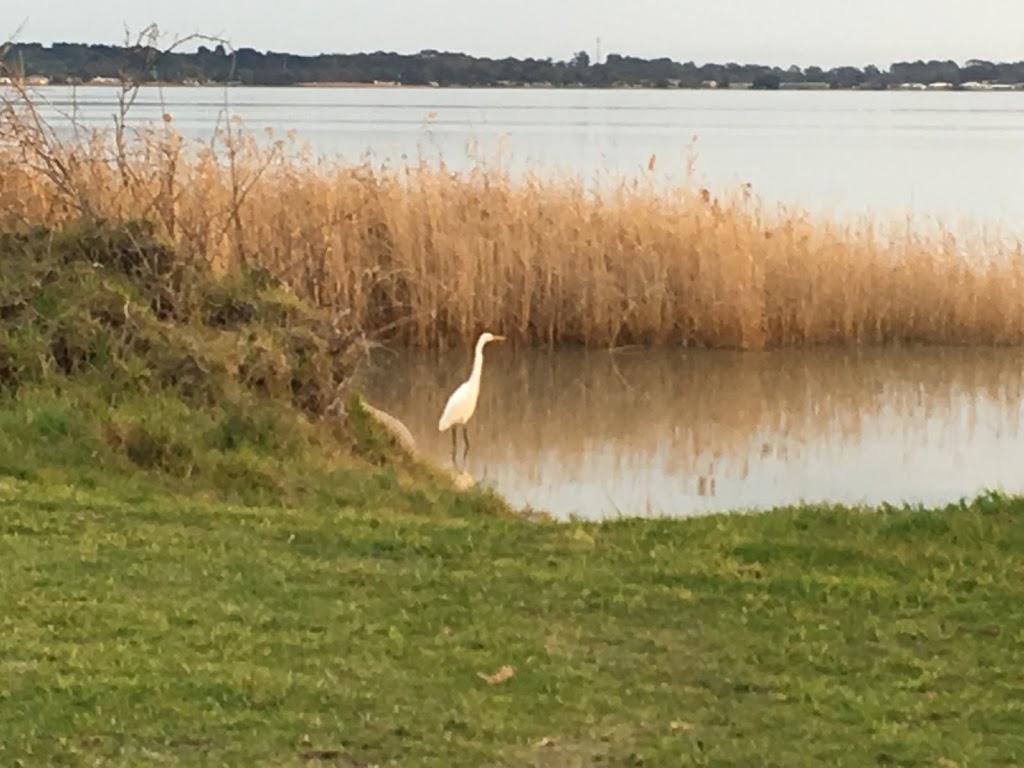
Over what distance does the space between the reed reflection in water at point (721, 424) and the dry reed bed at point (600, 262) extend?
0.30 m

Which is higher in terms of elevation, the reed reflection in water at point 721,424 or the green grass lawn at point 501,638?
the green grass lawn at point 501,638

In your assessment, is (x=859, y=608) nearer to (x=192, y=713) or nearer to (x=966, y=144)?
(x=192, y=713)

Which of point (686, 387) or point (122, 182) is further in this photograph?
point (686, 387)

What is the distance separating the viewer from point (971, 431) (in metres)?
13.6

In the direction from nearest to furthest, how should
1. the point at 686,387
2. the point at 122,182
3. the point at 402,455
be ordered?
1. the point at 402,455
2. the point at 122,182
3. the point at 686,387

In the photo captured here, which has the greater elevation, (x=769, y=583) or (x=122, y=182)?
(x=122, y=182)

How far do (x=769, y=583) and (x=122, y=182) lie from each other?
24.7 feet

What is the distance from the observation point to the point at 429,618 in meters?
5.04

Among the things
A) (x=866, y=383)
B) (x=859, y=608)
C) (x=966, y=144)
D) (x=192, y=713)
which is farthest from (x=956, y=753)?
(x=966, y=144)

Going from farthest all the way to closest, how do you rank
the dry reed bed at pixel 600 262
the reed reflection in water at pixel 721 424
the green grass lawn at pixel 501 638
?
the dry reed bed at pixel 600 262 < the reed reflection in water at pixel 721 424 < the green grass lawn at pixel 501 638

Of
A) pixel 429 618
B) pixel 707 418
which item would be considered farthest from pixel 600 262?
pixel 429 618

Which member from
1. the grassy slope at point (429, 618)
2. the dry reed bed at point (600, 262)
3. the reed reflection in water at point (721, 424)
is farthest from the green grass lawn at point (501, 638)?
the dry reed bed at point (600, 262)

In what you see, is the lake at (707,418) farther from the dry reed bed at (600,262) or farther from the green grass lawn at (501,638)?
the green grass lawn at (501,638)

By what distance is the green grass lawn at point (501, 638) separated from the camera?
3.96m
